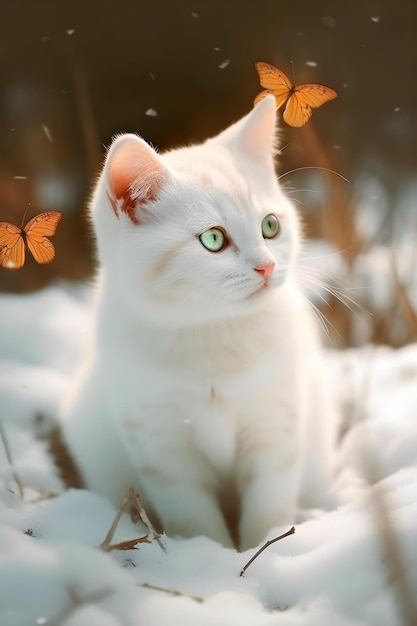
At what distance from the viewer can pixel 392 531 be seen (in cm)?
67

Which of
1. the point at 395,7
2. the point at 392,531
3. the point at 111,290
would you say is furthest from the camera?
the point at 395,7

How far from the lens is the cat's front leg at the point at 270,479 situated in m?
0.92

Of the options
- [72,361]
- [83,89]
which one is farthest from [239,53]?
[72,361]

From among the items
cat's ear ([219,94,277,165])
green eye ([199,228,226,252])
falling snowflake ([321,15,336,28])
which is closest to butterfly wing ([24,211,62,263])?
green eye ([199,228,226,252])

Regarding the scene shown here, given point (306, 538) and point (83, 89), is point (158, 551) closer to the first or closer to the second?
point (306, 538)

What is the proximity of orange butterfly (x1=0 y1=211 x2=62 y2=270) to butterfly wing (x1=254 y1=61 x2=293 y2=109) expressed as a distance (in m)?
0.32

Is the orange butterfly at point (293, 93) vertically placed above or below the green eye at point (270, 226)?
above

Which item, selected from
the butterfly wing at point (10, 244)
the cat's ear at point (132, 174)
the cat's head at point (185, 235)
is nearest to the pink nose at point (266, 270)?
the cat's head at point (185, 235)

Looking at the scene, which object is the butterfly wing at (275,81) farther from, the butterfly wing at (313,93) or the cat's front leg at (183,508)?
the cat's front leg at (183,508)

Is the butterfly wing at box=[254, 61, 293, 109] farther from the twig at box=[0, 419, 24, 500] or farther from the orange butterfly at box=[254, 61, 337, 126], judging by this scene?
the twig at box=[0, 419, 24, 500]

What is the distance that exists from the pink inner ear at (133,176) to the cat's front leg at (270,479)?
0.37m

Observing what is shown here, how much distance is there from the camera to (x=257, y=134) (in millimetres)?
901

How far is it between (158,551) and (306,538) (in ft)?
0.57

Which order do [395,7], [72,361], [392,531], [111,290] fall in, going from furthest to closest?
1. [72,361]
2. [395,7]
3. [111,290]
4. [392,531]
